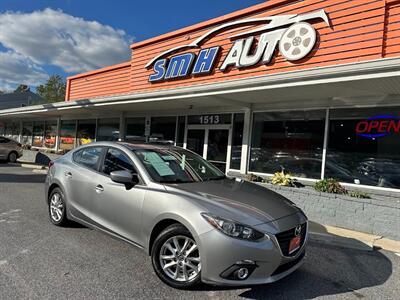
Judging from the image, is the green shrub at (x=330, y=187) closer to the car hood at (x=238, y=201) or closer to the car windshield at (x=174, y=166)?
the car windshield at (x=174, y=166)

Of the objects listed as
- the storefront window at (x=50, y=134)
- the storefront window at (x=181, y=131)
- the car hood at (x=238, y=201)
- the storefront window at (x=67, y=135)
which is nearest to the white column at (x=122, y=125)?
the storefront window at (x=181, y=131)

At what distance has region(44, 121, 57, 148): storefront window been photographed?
2134 centimetres

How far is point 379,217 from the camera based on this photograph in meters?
6.73

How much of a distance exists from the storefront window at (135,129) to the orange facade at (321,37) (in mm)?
1575

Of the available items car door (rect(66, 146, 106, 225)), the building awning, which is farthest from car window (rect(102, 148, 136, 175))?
the building awning

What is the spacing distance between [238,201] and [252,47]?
7.21 meters

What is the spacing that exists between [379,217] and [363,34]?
4093 millimetres

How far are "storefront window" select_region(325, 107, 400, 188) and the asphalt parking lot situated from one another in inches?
108

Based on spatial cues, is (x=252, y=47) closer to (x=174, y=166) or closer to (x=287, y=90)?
(x=287, y=90)

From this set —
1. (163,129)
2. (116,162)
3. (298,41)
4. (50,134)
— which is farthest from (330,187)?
(50,134)

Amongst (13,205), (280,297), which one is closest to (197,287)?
(280,297)

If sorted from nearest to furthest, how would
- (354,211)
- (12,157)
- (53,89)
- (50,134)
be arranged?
(354,211) < (12,157) < (50,134) < (53,89)

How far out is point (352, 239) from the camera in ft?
20.6

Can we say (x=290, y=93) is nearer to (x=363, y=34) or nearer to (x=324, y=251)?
(x=363, y=34)
